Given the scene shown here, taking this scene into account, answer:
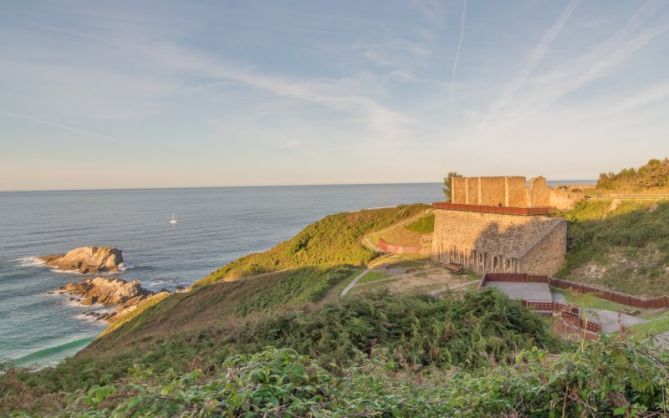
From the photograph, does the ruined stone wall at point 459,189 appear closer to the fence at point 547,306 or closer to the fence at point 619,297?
the fence at point 547,306

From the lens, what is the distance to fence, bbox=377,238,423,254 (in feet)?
127

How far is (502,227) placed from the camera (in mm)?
29094

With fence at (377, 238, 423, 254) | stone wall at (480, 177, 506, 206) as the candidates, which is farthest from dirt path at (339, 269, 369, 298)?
stone wall at (480, 177, 506, 206)

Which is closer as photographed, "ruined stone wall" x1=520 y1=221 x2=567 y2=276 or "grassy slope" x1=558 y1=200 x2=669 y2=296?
"grassy slope" x1=558 y1=200 x2=669 y2=296

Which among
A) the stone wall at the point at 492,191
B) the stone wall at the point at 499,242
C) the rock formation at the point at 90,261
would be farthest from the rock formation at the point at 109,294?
the stone wall at the point at 492,191

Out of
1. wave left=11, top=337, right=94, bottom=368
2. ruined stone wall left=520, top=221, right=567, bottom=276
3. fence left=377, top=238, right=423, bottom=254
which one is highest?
ruined stone wall left=520, top=221, right=567, bottom=276

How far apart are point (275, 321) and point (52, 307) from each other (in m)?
37.7

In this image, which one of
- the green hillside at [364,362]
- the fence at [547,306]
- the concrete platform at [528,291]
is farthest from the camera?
the concrete platform at [528,291]

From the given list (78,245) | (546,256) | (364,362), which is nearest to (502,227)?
(546,256)

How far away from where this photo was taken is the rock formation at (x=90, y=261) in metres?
54.2

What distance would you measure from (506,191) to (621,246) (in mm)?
10375

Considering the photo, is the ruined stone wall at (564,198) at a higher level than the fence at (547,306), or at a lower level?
higher

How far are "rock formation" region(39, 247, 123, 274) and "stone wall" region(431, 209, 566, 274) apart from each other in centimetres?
4632

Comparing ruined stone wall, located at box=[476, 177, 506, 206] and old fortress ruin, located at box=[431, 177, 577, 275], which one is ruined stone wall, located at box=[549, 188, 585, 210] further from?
ruined stone wall, located at box=[476, 177, 506, 206]
